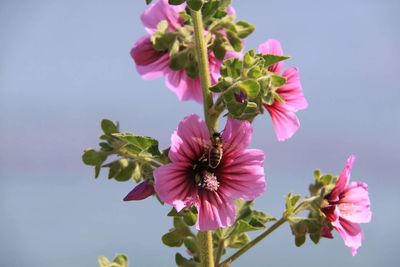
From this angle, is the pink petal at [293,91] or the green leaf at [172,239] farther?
the pink petal at [293,91]

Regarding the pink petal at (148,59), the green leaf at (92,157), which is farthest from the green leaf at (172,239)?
the pink petal at (148,59)

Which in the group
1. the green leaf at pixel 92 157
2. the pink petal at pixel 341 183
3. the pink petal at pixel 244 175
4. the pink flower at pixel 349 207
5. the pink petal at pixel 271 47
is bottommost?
the pink flower at pixel 349 207

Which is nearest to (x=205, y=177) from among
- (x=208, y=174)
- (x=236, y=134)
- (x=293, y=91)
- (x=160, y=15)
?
(x=208, y=174)

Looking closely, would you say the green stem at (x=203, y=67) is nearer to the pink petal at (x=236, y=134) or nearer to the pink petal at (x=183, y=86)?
the pink petal at (x=236, y=134)

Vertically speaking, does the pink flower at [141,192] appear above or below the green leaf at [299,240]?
above

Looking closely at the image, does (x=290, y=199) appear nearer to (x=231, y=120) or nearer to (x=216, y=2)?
(x=231, y=120)

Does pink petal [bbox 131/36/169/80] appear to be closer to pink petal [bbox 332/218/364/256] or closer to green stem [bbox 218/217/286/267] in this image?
green stem [bbox 218/217/286/267]

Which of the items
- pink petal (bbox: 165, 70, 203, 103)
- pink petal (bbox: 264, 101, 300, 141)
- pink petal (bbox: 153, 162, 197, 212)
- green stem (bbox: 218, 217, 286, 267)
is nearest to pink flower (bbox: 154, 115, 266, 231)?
pink petal (bbox: 153, 162, 197, 212)

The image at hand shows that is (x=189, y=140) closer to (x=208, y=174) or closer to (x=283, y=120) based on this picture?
(x=208, y=174)
